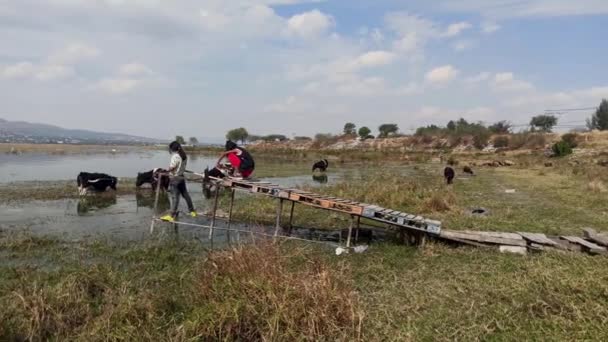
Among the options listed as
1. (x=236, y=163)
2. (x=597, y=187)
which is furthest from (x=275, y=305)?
(x=597, y=187)

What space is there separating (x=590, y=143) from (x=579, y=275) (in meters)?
48.2

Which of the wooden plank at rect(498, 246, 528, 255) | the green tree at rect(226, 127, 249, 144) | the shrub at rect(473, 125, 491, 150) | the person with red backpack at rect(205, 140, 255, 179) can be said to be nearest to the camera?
the wooden plank at rect(498, 246, 528, 255)

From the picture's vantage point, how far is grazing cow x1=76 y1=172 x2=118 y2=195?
1720 cm

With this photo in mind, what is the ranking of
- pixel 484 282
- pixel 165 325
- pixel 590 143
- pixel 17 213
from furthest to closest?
pixel 590 143 < pixel 17 213 < pixel 484 282 < pixel 165 325

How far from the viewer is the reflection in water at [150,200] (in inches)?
597

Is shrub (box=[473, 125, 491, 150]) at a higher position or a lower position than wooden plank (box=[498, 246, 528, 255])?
higher

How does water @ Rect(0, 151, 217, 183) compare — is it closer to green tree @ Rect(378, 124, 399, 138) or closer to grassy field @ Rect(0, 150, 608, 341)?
grassy field @ Rect(0, 150, 608, 341)

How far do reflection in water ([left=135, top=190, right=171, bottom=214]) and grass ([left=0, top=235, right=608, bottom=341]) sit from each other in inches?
312

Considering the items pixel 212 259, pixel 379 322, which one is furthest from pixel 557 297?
pixel 212 259

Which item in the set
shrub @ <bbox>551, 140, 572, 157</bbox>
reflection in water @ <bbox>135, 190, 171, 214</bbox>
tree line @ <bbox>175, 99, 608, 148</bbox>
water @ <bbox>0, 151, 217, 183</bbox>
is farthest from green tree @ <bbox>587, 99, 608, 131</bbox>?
reflection in water @ <bbox>135, 190, 171, 214</bbox>

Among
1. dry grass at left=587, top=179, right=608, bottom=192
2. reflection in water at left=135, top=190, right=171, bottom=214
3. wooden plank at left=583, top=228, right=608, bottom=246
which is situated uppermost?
dry grass at left=587, top=179, right=608, bottom=192

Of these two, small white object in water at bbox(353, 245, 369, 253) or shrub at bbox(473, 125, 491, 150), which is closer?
small white object in water at bbox(353, 245, 369, 253)

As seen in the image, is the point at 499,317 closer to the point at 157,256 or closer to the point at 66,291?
the point at 66,291

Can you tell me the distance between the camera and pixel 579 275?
20.0 feet
